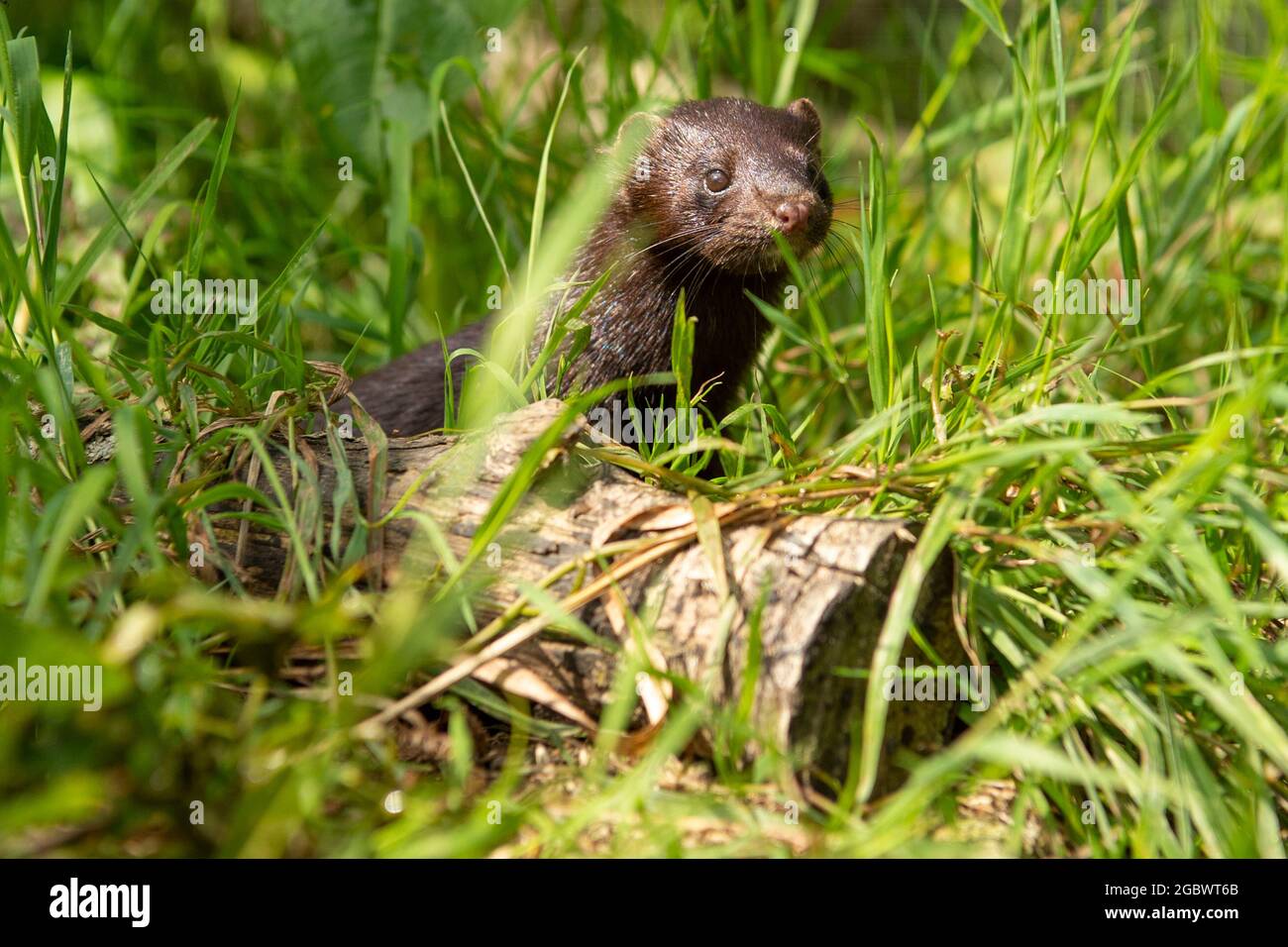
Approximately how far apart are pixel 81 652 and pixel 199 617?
0.33 metres

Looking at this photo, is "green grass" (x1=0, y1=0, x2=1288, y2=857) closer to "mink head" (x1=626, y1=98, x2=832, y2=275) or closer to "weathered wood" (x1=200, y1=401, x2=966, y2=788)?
"weathered wood" (x1=200, y1=401, x2=966, y2=788)

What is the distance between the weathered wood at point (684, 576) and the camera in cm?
234

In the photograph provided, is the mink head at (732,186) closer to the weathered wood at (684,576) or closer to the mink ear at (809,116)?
the mink ear at (809,116)

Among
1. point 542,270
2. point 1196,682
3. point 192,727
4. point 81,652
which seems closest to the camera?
point 81,652

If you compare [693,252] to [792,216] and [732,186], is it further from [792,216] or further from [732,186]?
[792,216]

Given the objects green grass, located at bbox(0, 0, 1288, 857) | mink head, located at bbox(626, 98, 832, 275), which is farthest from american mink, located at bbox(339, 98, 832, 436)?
green grass, located at bbox(0, 0, 1288, 857)

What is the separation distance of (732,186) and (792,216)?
1.22 ft

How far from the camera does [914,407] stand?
2.85 m

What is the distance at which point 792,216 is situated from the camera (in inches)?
141

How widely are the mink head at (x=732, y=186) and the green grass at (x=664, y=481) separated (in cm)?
43

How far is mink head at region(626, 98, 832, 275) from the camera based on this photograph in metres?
3.72

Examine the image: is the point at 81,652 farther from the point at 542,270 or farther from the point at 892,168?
the point at 892,168
